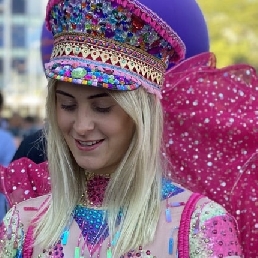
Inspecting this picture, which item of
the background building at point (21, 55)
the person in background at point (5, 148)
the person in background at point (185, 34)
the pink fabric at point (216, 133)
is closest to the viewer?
the pink fabric at point (216, 133)

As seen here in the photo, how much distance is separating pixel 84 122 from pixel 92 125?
21 mm

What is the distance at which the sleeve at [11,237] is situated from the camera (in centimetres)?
171

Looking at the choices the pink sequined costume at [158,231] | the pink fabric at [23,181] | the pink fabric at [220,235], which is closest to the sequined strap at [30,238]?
the pink sequined costume at [158,231]

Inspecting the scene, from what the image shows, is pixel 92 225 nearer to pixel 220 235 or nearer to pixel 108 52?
pixel 220 235

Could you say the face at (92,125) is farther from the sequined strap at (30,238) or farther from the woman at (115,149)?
the sequined strap at (30,238)

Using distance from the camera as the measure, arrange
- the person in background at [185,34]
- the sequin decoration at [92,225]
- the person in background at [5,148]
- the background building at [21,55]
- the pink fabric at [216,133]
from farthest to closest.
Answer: the background building at [21,55]
the person in background at [5,148]
the person in background at [185,34]
the pink fabric at [216,133]
the sequin decoration at [92,225]

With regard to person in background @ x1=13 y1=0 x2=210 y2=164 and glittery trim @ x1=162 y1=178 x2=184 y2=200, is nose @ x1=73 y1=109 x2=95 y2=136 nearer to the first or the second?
glittery trim @ x1=162 y1=178 x2=184 y2=200

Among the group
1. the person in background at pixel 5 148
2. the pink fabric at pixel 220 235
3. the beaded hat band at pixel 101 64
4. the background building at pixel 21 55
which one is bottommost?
the pink fabric at pixel 220 235

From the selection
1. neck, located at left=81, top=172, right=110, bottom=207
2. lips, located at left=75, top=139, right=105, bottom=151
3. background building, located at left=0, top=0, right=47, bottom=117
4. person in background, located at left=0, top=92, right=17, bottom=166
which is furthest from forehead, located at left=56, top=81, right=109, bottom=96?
background building, located at left=0, top=0, right=47, bottom=117

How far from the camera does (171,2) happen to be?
200 cm

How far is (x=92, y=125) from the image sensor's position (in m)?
1.64

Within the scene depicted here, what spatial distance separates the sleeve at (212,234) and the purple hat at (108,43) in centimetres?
33

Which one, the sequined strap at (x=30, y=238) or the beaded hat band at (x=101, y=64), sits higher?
the beaded hat band at (x=101, y=64)

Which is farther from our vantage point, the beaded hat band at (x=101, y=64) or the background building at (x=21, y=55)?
the background building at (x=21, y=55)
